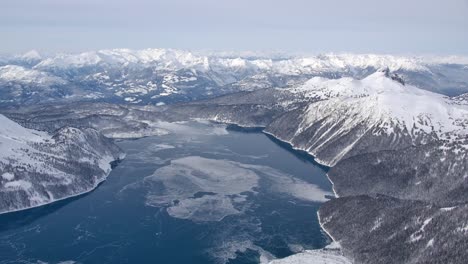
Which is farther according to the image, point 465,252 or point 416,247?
point 416,247

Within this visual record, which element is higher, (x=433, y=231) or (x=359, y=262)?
(x=433, y=231)

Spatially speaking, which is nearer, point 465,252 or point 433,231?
point 465,252

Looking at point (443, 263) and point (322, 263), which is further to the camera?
point (322, 263)

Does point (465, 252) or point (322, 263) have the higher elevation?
point (465, 252)

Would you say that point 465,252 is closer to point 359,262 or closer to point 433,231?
point 433,231

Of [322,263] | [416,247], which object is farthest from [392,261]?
[322,263]

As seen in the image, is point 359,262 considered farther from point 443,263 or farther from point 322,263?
point 443,263
